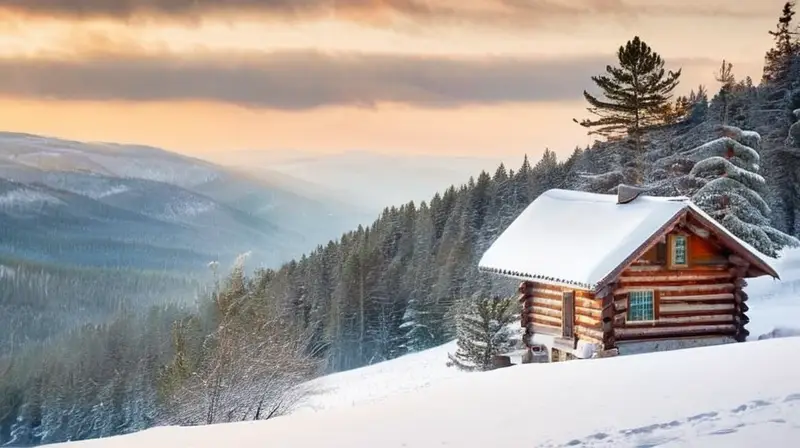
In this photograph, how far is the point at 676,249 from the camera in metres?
26.3

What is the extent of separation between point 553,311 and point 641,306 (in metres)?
3.10

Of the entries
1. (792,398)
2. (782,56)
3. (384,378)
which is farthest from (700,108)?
(792,398)

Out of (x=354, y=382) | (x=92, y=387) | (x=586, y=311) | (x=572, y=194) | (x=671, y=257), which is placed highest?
(x=572, y=194)

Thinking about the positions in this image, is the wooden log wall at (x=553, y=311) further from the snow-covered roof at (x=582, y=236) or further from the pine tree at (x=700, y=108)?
the pine tree at (x=700, y=108)

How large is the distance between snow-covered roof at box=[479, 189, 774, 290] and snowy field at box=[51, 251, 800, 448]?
6674mm

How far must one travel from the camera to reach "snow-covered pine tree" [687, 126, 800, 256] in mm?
38406

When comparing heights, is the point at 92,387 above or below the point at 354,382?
below

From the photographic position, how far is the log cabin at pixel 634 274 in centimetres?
2494

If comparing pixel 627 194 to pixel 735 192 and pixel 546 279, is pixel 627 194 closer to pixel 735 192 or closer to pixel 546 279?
pixel 546 279

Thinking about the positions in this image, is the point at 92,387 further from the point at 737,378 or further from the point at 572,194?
the point at 737,378

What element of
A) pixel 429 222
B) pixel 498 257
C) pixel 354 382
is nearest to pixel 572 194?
pixel 498 257

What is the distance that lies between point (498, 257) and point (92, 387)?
340 ft

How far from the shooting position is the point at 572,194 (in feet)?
99.5

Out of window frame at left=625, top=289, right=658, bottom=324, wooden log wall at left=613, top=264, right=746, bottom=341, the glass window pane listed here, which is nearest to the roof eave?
wooden log wall at left=613, top=264, right=746, bottom=341
